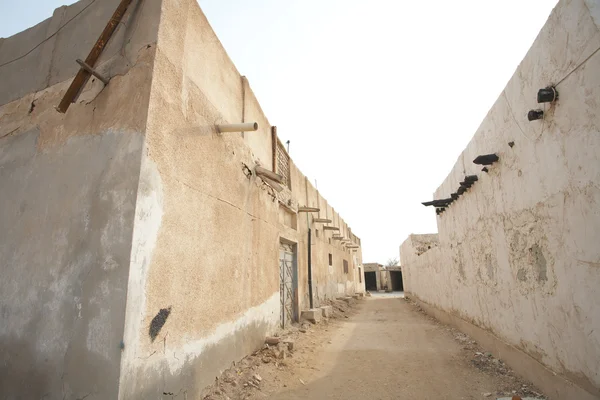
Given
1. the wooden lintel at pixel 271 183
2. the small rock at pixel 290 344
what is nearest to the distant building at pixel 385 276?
the wooden lintel at pixel 271 183

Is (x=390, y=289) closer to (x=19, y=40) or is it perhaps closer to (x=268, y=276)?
(x=268, y=276)

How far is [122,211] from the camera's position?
9.19 feet

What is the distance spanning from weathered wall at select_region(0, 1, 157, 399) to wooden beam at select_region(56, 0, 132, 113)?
3.8 inches

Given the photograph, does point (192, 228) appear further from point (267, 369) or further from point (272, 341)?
point (272, 341)

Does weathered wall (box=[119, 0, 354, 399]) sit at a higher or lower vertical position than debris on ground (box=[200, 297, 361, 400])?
higher

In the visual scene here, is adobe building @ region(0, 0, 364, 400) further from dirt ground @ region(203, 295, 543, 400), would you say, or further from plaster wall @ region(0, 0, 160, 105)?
dirt ground @ region(203, 295, 543, 400)

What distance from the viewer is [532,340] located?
378 cm

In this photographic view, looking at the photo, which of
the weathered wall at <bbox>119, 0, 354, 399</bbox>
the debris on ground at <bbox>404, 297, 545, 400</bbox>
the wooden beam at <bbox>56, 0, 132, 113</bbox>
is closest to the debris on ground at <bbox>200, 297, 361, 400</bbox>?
the weathered wall at <bbox>119, 0, 354, 399</bbox>

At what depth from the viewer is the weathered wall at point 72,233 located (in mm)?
2641

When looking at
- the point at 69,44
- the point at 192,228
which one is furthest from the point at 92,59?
the point at 192,228

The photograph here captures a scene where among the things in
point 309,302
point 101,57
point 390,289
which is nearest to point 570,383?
point 101,57

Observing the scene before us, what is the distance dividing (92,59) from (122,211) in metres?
2.01

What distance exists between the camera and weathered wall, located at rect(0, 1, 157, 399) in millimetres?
2641

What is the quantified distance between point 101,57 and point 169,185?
1949mm
